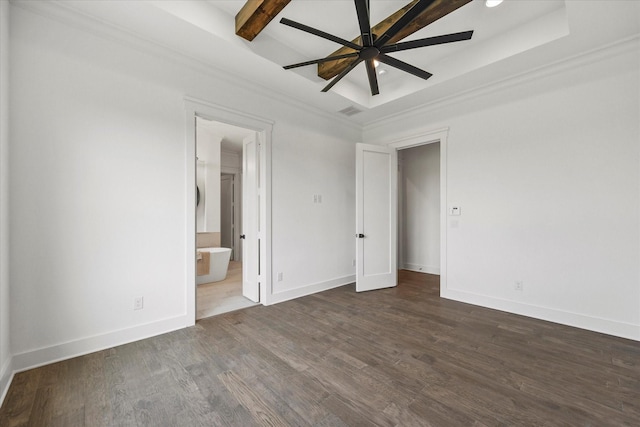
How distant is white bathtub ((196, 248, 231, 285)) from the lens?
487 cm

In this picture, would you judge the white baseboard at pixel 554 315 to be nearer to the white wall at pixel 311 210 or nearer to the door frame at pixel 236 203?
the white wall at pixel 311 210

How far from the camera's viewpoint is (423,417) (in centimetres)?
164

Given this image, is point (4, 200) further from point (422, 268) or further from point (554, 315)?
point (422, 268)

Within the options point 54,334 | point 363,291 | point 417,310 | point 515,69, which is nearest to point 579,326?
point 417,310

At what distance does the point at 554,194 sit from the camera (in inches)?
122

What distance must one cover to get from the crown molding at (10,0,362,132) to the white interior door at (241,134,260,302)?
778 millimetres

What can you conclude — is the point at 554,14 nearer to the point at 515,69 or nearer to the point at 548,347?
the point at 515,69

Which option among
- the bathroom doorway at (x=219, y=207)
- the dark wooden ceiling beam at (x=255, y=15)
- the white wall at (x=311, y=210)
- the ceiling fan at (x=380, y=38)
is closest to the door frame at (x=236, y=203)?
the bathroom doorway at (x=219, y=207)

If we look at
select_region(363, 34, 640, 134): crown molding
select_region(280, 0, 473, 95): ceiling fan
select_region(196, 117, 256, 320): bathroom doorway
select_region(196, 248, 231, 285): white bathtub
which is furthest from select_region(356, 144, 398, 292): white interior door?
select_region(196, 248, 231, 285): white bathtub

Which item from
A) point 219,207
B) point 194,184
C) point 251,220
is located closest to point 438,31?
point 194,184

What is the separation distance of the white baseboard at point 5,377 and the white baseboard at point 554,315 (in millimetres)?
4528

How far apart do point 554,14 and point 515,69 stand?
2.03ft

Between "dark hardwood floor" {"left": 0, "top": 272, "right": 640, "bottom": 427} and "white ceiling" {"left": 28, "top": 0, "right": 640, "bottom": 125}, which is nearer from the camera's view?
"dark hardwood floor" {"left": 0, "top": 272, "right": 640, "bottom": 427}

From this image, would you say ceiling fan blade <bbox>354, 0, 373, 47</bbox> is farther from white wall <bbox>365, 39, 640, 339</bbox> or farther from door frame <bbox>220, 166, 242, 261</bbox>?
door frame <bbox>220, 166, 242, 261</bbox>
